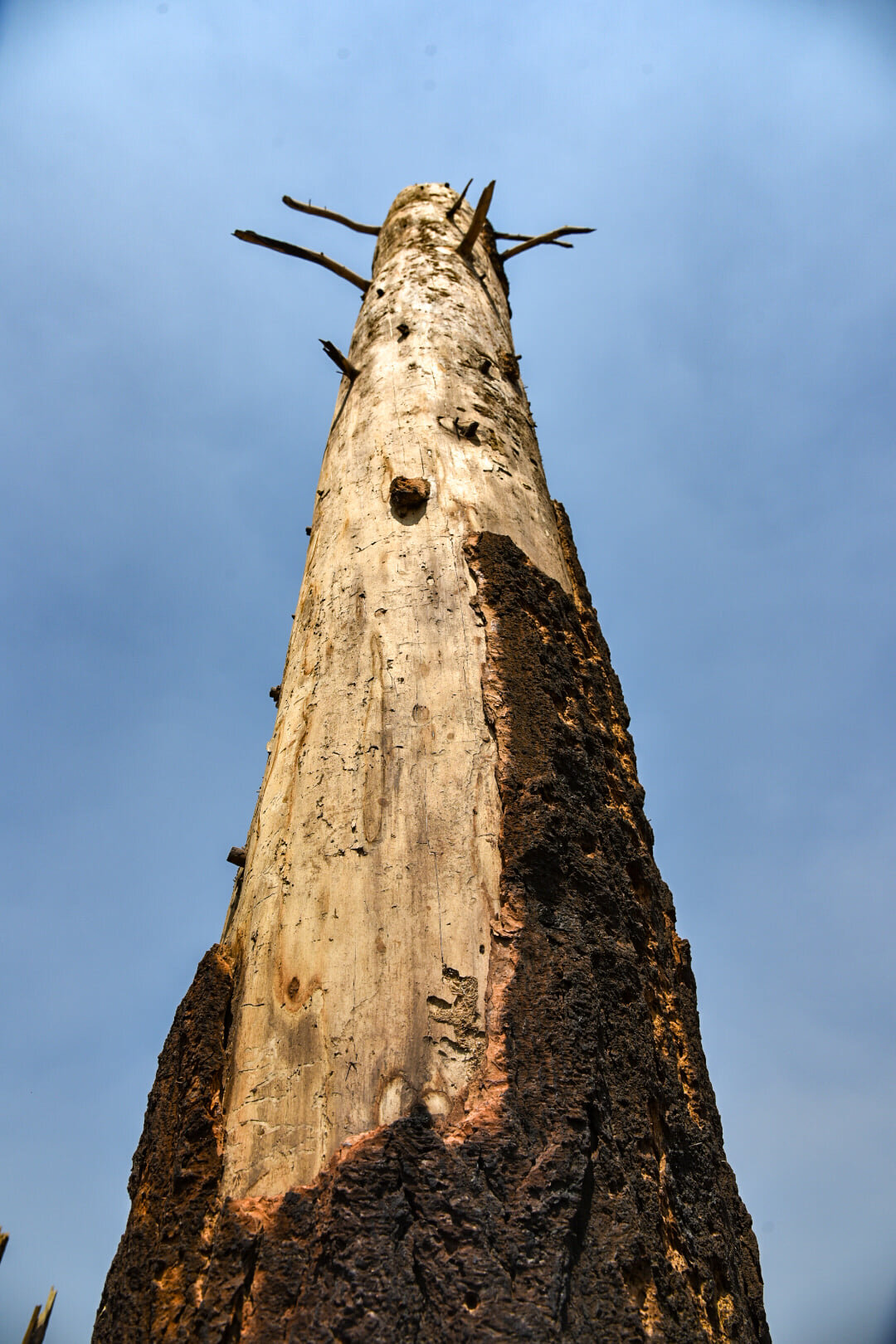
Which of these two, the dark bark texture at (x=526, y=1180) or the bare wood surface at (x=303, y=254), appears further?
the bare wood surface at (x=303, y=254)

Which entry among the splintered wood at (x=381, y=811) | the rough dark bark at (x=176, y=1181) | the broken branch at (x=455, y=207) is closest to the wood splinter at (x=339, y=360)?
the splintered wood at (x=381, y=811)

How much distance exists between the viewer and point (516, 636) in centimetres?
170

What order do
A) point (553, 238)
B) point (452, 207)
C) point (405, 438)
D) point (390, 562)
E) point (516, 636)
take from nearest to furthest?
1. point (516, 636)
2. point (390, 562)
3. point (405, 438)
4. point (452, 207)
5. point (553, 238)

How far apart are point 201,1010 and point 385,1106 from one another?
0.41 m

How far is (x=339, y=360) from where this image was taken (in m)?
2.63

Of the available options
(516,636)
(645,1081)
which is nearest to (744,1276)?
(645,1081)

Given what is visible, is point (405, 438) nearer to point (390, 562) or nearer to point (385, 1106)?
point (390, 562)

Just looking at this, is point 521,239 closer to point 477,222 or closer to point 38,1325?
point 477,222

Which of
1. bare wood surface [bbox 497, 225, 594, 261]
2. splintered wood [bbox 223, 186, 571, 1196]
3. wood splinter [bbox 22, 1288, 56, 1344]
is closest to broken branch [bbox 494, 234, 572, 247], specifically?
bare wood surface [bbox 497, 225, 594, 261]

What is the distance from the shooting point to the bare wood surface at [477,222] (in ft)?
10.7

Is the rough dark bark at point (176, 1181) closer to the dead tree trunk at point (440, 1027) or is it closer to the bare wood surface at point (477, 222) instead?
the dead tree trunk at point (440, 1027)

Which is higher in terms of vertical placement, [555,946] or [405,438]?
[405,438]

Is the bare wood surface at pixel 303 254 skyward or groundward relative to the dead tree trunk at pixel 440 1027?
skyward

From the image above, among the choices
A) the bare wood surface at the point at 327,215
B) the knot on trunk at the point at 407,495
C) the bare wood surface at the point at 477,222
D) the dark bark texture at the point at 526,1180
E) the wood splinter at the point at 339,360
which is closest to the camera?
the dark bark texture at the point at 526,1180
